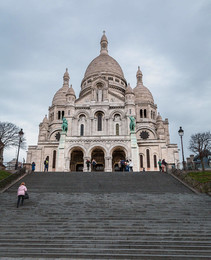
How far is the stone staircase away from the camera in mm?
7973

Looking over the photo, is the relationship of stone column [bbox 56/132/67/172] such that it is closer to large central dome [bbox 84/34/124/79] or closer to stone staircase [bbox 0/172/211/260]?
stone staircase [bbox 0/172/211/260]

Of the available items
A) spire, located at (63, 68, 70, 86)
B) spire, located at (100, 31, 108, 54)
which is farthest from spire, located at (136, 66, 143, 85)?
spire, located at (63, 68, 70, 86)

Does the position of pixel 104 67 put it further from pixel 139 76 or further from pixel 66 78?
pixel 66 78

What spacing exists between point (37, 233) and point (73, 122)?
29.1 meters

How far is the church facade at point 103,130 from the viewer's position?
109 feet

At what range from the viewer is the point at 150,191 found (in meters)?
16.7

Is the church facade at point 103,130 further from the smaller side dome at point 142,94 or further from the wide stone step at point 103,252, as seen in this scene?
the wide stone step at point 103,252

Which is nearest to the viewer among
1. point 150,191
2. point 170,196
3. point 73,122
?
point 170,196

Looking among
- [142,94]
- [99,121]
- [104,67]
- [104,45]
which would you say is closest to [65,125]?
[99,121]

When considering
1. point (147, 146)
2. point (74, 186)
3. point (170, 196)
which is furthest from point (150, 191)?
point (147, 146)

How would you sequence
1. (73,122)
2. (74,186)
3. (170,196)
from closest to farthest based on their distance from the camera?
(170,196) → (74,186) → (73,122)

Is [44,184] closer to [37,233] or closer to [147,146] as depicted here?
[37,233]

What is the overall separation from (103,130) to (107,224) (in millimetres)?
27030

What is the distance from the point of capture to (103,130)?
3684 cm
